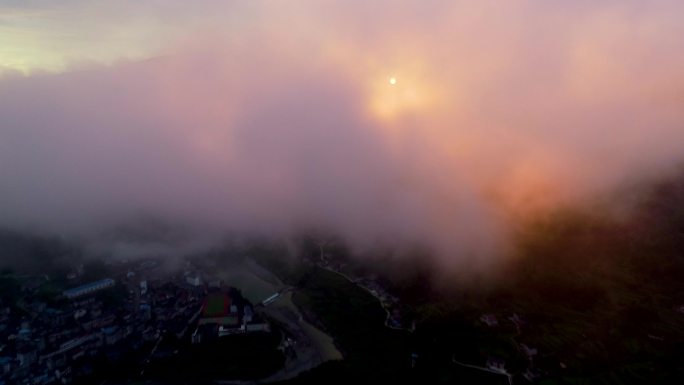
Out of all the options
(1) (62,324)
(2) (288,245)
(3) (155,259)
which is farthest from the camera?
(2) (288,245)

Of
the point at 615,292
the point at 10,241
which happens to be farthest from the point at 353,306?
the point at 10,241

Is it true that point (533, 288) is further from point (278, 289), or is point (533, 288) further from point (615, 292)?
point (278, 289)

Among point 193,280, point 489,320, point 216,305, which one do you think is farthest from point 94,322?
point 489,320

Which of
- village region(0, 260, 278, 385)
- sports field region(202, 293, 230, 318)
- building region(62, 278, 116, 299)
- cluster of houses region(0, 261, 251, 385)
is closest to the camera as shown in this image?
cluster of houses region(0, 261, 251, 385)

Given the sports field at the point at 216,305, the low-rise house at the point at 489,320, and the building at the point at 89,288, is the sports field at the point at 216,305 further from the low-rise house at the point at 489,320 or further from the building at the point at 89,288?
the low-rise house at the point at 489,320

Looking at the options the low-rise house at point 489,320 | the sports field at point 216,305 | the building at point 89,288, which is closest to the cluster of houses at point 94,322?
the building at point 89,288

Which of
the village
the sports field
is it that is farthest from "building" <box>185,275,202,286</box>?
the sports field

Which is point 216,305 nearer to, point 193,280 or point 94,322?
point 193,280

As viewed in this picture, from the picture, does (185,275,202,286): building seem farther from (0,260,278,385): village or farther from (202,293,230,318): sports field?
(202,293,230,318): sports field
